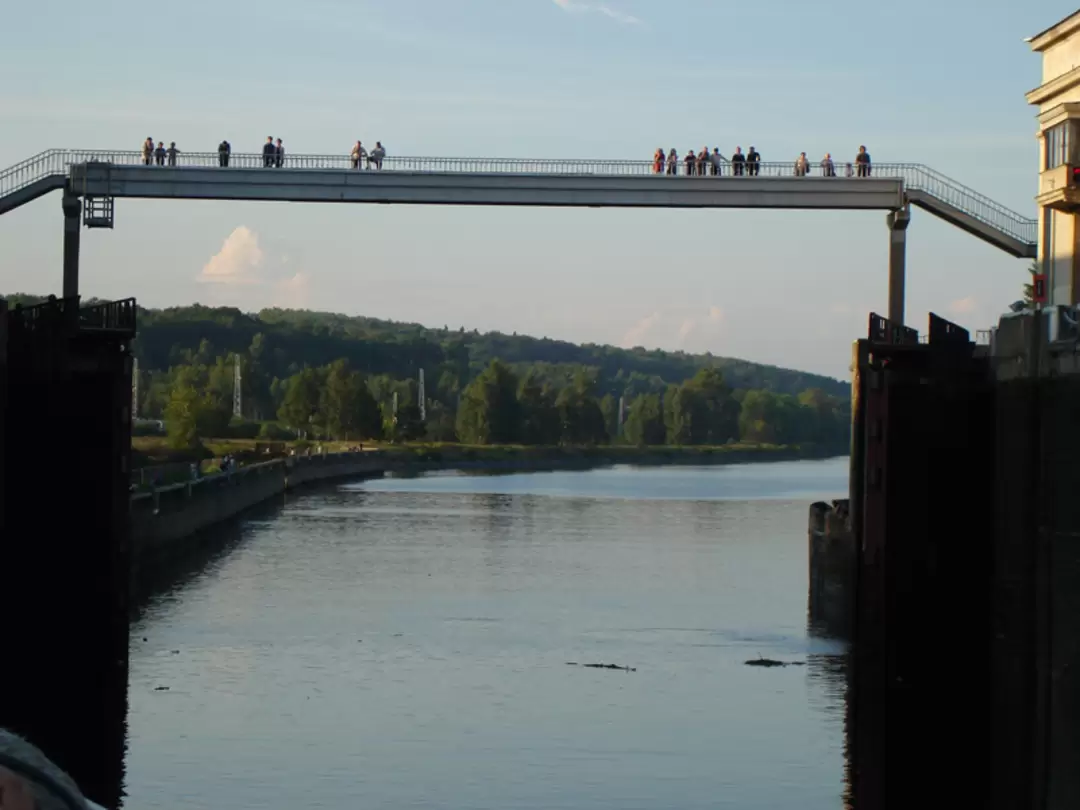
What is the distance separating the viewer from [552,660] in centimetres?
4359

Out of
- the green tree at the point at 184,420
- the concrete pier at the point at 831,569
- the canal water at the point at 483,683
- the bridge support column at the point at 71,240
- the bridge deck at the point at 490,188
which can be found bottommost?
the canal water at the point at 483,683

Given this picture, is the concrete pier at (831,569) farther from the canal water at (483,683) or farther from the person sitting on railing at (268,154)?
the person sitting on railing at (268,154)

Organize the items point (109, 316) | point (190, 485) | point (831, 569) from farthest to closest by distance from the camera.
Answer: point (190, 485), point (831, 569), point (109, 316)

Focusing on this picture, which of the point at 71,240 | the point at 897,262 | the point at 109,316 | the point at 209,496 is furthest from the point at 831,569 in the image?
the point at 209,496

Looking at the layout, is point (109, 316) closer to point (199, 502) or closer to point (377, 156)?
point (377, 156)

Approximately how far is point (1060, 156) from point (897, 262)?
7.41 m

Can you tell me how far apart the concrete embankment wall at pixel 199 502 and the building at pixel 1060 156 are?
105 feet

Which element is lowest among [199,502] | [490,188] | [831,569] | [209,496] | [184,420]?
[831,569]

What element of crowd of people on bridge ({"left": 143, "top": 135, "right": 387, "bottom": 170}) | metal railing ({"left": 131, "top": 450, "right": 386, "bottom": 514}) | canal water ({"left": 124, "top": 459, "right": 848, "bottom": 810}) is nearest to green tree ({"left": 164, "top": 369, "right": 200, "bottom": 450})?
metal railing ({"left": 131, "top": 450, "right": 386, "bottom": 514})

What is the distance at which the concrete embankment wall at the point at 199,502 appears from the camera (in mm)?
62031

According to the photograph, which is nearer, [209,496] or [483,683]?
[483,683]

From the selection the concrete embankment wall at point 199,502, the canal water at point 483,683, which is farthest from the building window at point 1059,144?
the concrete embankment wall at point 199,502

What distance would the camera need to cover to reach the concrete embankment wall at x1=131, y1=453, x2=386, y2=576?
6203 centimetres

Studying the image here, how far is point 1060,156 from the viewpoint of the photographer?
43500 millimetres
